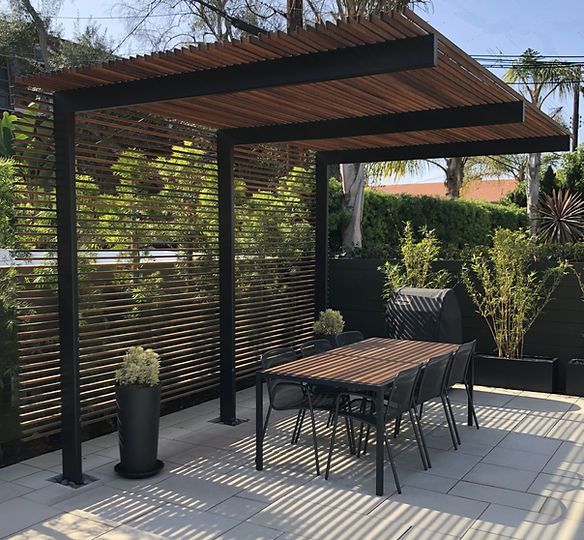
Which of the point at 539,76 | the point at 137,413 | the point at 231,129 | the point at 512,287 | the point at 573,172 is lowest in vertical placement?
the point at 137,413

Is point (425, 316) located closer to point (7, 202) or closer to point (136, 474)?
point (136, 474)

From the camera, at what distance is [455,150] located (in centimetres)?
704

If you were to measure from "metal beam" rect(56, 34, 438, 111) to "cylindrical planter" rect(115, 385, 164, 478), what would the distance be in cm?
202

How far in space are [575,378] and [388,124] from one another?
3636mm

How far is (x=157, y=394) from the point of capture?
190 inches

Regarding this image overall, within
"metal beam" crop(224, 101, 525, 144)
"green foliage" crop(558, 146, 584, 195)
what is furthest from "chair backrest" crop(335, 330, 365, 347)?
"green foliage" crop(558, 146, 584, 195)

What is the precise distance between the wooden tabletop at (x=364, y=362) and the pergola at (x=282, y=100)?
3.91 feet

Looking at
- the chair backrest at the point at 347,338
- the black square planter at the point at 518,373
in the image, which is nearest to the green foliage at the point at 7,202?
the chair backrest at the point at 347,338

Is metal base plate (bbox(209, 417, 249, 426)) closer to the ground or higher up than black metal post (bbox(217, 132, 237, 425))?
closer to the ground

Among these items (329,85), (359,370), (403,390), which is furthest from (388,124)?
(403,390)

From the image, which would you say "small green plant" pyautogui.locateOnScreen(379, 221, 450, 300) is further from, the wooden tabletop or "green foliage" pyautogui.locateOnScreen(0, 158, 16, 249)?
"green foliage" pyautogui.locateOnScreen(0, 158, 16, 249)

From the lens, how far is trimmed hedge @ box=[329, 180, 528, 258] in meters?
10.4

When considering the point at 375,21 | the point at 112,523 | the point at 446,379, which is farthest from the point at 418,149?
the point at 112,523

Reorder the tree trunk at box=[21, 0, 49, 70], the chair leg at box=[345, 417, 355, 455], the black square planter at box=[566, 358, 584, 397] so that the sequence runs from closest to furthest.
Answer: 1. the chair leg at box=[345, 417, 355, 455]
2. the black square planter at box=[566, 358, 584, 397]
3. the tree trunk at box=[21, 0, 49, 70]
